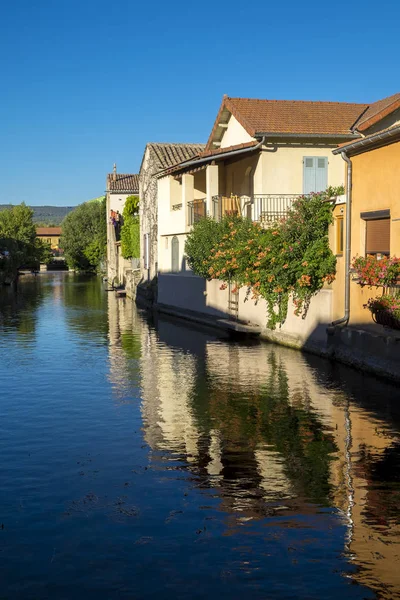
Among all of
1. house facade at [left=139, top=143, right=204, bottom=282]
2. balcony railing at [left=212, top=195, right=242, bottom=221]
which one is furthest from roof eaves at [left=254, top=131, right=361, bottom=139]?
house facade at [left=139, top=143, right=204, bottom=282]

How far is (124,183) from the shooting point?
80.7 m

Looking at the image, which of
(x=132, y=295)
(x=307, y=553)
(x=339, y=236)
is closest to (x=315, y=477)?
(x=307, y=553)

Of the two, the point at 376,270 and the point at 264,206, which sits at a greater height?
the point at 264,206

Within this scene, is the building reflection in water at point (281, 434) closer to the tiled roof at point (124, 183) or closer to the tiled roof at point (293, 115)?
the tiled roof at point (293, 115)

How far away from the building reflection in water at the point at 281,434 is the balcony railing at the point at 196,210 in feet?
40.6

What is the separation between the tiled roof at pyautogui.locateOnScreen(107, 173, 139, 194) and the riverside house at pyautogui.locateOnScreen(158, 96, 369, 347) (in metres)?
43.5

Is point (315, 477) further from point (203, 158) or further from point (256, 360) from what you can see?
point (203, 158)

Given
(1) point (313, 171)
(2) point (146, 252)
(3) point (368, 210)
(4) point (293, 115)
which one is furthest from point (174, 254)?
(3) point (368, 210)

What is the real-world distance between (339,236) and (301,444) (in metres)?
10.5

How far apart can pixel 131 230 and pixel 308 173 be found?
108 ft

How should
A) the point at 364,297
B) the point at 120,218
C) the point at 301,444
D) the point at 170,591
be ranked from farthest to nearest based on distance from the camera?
1. the point at 120,218
2. the point at 364,297
3. the point at 301,444
4. the point at 170,591

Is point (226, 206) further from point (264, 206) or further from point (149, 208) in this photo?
point (149, 208)

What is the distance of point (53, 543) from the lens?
26.2 feet

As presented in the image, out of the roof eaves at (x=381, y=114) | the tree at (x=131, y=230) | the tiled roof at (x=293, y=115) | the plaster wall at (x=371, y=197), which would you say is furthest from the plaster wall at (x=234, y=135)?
the tree at (x=131, y=230)
